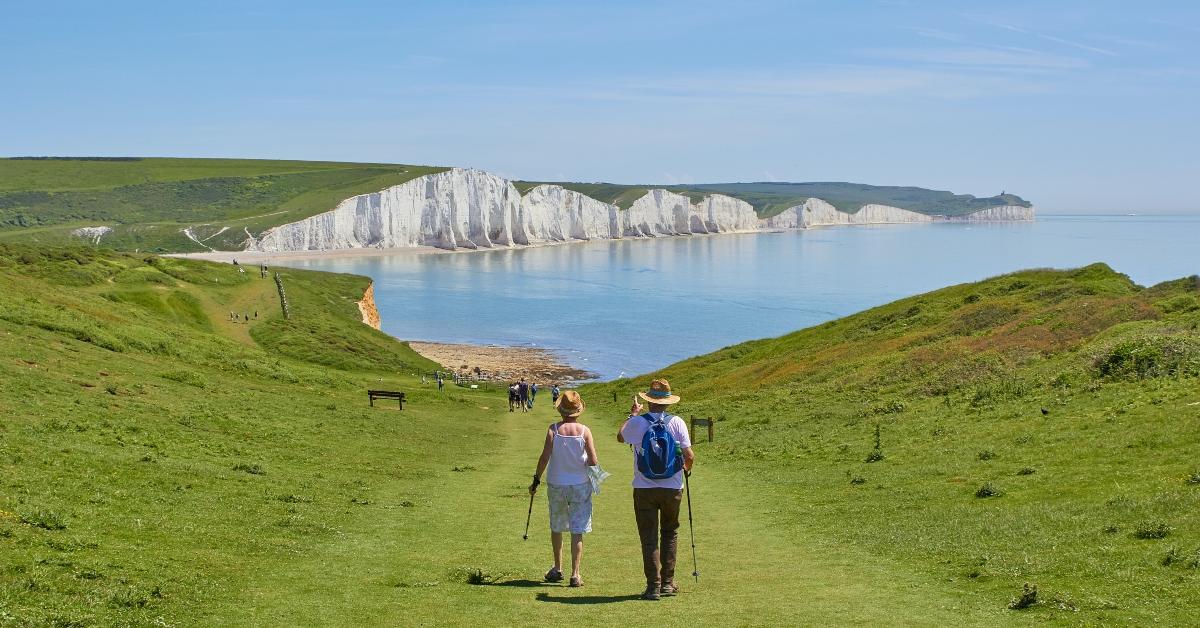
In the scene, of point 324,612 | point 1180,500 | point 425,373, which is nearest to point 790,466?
point 1180,500

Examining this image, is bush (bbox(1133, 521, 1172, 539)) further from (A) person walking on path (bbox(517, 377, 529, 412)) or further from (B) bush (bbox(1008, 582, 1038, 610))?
(A) person walking on path (bbox(517, 377, 529, 412))

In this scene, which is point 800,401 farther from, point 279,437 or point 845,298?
point 845,298

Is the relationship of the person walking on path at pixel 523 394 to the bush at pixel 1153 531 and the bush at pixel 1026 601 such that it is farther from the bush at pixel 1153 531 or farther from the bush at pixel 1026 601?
the bush at pixel 1026 601

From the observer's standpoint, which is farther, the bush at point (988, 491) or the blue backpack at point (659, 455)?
the bush at point (988, 491)

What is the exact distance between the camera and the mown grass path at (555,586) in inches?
407

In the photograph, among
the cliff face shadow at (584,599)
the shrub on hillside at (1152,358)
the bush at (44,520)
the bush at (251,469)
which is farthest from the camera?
the shrub on hillside at (1152,358)

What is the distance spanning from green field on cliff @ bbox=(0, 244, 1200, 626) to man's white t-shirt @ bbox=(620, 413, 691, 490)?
53.6 inches

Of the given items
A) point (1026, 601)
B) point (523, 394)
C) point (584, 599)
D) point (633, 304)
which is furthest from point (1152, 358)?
point (633, 304)

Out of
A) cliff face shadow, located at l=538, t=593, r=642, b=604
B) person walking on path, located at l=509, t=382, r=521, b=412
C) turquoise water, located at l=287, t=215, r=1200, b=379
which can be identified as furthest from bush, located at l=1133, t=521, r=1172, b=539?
turquoise water, located at l=287, t=215, r=1200, b=379

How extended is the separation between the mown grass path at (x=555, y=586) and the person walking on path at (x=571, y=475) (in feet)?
Result: 2.43

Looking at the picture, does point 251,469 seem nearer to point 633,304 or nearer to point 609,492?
point 609,492

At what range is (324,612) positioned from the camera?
10266 mm

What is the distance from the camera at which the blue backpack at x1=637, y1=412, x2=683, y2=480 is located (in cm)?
1128

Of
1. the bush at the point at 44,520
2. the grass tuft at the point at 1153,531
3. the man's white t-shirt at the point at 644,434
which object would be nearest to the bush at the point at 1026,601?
the grass tuft at the point at 1153,531
